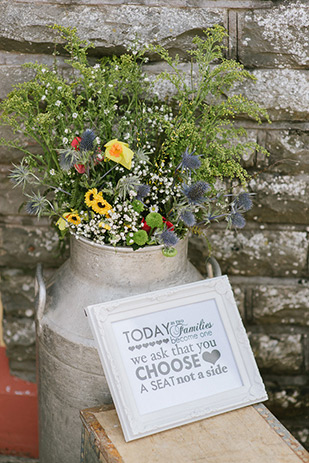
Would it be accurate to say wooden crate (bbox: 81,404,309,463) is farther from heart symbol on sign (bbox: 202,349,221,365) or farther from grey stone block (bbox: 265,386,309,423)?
grey stone block (bbox: 265,386,309,423)

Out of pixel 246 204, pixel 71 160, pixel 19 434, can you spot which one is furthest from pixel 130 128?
pixel 19 434

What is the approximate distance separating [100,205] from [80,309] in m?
0.28

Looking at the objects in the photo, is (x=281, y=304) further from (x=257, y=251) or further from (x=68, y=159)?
(x=68, y=159)

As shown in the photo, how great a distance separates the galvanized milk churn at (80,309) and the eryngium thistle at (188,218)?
93mm

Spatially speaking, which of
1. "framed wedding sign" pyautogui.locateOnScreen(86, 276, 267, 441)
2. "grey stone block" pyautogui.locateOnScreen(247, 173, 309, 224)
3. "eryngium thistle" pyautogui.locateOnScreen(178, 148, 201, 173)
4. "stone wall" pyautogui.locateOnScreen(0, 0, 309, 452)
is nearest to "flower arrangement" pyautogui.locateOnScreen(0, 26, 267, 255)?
"eryngium thistle" pyautogui.locateOnScreen(178, 148, 201, 173)

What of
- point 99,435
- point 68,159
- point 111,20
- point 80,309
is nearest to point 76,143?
point 68,159

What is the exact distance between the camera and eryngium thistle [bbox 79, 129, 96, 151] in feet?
4.16

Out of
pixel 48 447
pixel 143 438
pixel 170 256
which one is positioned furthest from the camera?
pixel 48 447

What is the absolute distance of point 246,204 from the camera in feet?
4.62

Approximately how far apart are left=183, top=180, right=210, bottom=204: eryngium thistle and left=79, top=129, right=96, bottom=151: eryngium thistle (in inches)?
9.5

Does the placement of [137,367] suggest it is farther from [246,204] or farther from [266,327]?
[266,327]

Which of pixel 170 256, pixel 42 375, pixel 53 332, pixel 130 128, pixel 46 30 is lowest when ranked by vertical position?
pixel 42 375

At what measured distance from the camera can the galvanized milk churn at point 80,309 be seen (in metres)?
1.37

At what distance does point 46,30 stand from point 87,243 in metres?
0.71
